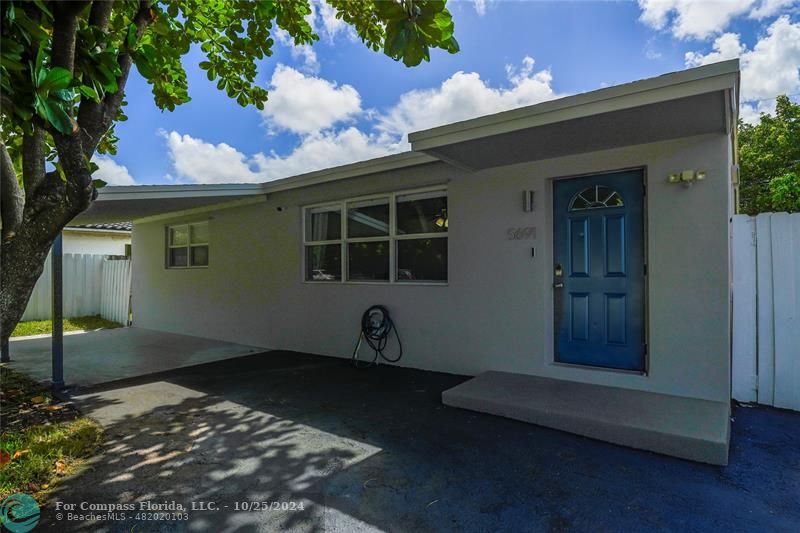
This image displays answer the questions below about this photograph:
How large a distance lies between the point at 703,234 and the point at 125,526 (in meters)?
4.80

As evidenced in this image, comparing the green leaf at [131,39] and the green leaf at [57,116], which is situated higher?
the green leaf at [131,39]

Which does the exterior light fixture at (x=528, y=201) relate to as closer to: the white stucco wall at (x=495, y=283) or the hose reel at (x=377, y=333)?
the white stucco wall at (x=495, y=283)

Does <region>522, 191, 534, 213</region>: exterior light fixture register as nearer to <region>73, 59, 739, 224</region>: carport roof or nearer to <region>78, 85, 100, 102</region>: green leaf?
<region>73, 59, 739, 224</region>: carport roof

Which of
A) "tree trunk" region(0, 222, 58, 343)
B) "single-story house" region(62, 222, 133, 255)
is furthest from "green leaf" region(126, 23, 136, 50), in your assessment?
"single-story house" region(62, 222, 133, 255)

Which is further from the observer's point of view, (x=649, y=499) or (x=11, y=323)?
(x=649, y=499)

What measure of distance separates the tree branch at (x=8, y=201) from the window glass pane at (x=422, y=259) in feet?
13.7

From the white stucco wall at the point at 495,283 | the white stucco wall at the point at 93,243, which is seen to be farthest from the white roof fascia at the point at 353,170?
the white stucco wall at the point at 93,243

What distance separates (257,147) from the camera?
1145 cm

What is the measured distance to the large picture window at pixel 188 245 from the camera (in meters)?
8.81

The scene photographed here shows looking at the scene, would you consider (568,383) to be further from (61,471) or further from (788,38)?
(788,38)

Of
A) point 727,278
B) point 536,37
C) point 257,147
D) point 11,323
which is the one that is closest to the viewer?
point 11,323

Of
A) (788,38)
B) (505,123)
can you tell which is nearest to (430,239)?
(505,123)

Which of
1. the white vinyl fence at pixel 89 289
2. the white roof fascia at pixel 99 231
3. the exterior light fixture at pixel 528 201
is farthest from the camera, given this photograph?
the white roof fascia at pixel 99 231

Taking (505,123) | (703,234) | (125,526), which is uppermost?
(505,123)
